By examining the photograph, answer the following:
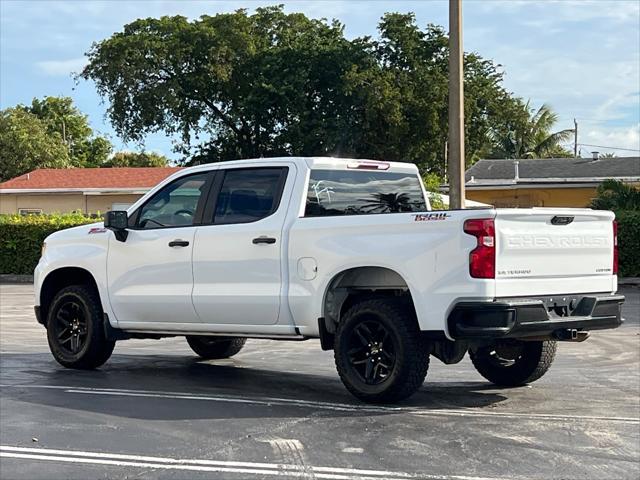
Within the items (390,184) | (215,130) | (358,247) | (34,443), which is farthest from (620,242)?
(215,130)

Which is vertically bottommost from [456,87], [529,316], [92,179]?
[529,316]

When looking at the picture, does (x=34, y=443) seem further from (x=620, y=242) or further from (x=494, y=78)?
(x=494, y=78)

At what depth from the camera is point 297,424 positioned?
21.6 feet

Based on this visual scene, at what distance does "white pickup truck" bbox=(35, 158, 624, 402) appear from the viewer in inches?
263

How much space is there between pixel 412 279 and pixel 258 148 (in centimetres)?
3923

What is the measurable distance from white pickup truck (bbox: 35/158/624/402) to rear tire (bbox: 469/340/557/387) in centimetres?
1

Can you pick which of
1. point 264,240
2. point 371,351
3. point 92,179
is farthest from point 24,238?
point 371,351

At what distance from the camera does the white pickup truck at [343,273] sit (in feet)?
21.9

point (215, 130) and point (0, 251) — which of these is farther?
point (215, 130)

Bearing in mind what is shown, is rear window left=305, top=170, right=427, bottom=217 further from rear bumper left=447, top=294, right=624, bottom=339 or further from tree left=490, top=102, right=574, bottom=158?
tree left=490, top=102, right=574, bottom=158

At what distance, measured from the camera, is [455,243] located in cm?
661

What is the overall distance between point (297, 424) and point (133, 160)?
2746 inches

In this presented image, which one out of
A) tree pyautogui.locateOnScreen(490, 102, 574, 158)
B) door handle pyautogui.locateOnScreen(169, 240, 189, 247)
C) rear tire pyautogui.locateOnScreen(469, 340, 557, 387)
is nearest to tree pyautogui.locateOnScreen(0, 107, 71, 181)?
tree pyautogui.locateOnScreen(490, 102, 574, 158)

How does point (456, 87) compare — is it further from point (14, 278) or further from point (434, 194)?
point (14, 278)
